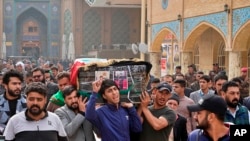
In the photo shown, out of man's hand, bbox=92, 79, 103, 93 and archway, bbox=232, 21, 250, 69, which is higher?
archway, bbox=232, 21, 250, 69

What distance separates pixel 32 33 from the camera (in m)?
37.0

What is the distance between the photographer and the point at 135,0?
32.2 m

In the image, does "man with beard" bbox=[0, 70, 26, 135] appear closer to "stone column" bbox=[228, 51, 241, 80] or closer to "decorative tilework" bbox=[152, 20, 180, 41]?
"stone column" bbox=[228, 51, 241, 80]

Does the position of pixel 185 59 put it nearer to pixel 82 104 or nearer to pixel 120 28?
pixel 82 104

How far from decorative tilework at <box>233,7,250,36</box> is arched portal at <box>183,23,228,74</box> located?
3.06m

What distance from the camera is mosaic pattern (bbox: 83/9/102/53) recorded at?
3441 centimetres

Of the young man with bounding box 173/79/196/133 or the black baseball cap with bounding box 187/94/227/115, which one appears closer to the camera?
the black baseball cap with bounding box 187/94/227/115

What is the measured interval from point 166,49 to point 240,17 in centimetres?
824

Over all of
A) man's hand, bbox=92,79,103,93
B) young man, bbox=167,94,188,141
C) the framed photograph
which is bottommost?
young man, bbox=167,94,188,141

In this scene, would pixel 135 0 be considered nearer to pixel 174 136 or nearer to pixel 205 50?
pixel 205 50

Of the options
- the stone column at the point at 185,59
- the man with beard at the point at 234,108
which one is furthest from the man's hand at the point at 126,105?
the stone column at the point at 185,59

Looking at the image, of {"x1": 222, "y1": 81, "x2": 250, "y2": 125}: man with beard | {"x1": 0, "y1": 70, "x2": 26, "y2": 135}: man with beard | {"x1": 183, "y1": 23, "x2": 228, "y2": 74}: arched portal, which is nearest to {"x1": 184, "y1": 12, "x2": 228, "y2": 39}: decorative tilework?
{"x1": 183, "y1": 23, "x2": 228, "y2": 74}: arched portal

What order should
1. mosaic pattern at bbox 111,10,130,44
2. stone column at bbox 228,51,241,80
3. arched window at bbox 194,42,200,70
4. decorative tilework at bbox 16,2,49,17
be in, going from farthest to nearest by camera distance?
decorative tilework at bbox 16,2,49,17 → mosaic pattern at bbox 111,10,130,44 → arched window at bbox 194,42,200,70 → stone column at bbox 228,51,241,80

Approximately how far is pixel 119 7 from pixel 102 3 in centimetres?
207
